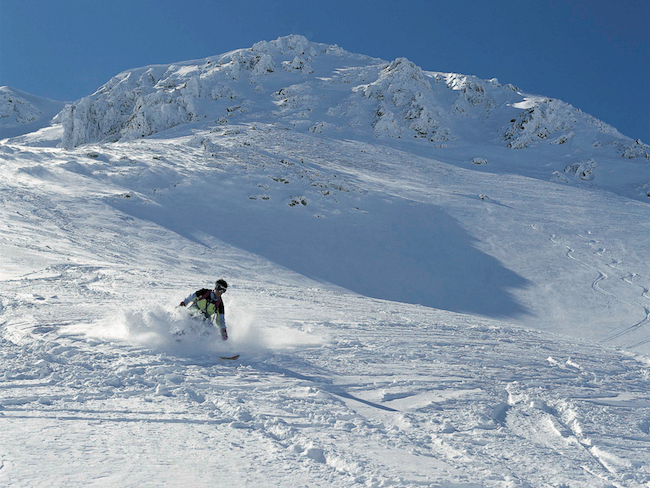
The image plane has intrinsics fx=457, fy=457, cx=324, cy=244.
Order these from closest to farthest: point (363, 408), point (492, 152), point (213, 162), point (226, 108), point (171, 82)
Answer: point (363, 408) → point (213, 162) → point (492, 152) → point (226, 108) → point (171, 82)

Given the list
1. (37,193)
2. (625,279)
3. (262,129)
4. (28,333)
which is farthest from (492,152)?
(28,333)

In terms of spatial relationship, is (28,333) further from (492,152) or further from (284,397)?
(492,152)

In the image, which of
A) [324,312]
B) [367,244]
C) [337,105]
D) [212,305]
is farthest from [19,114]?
[212,305]

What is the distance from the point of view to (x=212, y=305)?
314 inches

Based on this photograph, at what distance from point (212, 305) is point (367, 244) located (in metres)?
16.3

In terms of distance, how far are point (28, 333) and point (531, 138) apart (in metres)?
49.9

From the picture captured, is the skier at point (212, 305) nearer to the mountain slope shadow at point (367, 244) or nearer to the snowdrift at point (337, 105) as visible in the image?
the mountain slope shadow at point (367, 244)

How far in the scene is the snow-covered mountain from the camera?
75438 mm

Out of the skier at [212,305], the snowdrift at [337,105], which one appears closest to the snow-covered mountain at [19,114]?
the snowdrift at [337,105]

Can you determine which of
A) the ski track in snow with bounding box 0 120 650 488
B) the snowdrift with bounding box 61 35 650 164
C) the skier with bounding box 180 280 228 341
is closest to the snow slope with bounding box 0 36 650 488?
the ski track in snow with bounding box 0 120 650 488

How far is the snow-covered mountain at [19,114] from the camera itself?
247 ft

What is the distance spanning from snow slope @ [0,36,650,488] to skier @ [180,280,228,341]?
0.28 metres

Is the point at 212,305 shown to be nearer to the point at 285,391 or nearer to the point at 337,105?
the point at 285,391

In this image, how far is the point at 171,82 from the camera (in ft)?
196
